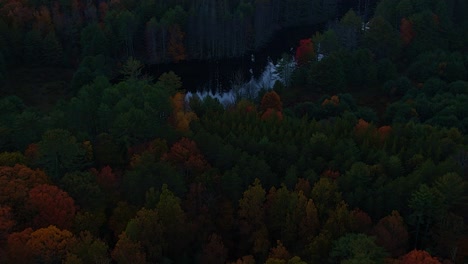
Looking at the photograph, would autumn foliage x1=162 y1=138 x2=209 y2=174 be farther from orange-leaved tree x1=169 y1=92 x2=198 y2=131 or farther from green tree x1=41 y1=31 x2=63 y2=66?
green tree x1=41 y1=31 x2=63 y2=66

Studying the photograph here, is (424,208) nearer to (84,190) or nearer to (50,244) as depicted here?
(84,190)

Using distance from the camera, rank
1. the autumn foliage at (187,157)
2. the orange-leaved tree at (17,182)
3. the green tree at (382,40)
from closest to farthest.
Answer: the orange-leaved tree at (17,182) < the autumn foliage at (187,157) < the green tree at (382,40)

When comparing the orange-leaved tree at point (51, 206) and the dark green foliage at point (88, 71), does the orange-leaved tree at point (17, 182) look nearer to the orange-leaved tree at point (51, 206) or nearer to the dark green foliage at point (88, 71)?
the orange-leaved tree at point (51, 206)

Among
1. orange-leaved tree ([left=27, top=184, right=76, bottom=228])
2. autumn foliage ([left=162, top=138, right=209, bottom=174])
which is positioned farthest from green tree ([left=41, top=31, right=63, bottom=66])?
orange-leaved tree ([left=27, top=184, right=76, bottom=228])

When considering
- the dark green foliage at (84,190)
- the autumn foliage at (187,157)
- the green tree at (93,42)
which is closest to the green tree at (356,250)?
the autumn foliage at (187,157)

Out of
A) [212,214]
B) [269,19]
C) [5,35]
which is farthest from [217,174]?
[269,19]

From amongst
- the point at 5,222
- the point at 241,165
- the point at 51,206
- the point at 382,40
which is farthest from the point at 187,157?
the point at 382,40

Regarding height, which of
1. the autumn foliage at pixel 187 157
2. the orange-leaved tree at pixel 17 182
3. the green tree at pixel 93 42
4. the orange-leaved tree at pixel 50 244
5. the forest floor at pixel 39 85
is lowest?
the forest floor at pixel 39 85
